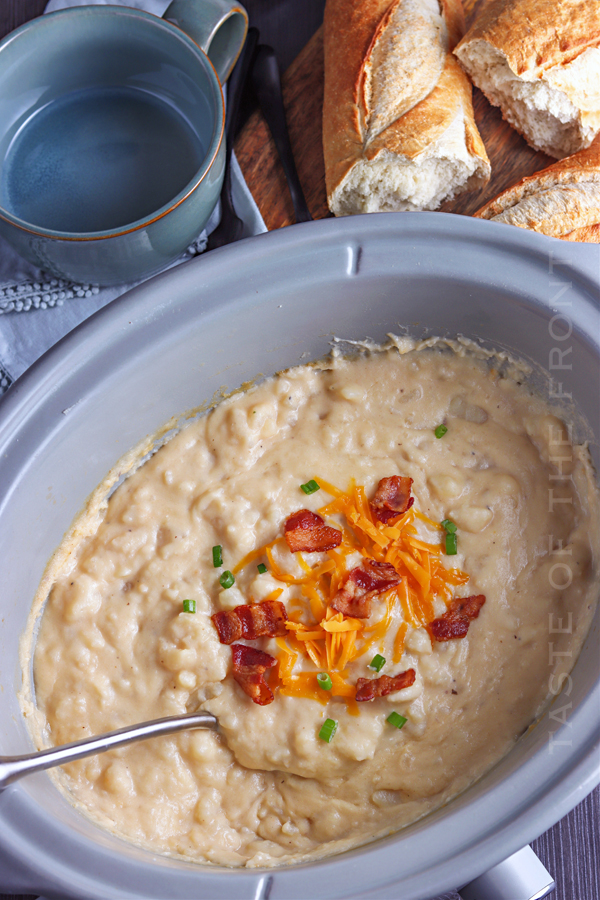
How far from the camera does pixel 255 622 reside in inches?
57.4

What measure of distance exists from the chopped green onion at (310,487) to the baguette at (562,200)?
758 mm

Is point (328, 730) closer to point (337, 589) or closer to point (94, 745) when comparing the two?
point (337, 589)

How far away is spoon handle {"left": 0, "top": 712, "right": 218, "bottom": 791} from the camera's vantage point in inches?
48.4

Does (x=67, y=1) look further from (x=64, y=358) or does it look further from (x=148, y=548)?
(x=148, y=548)

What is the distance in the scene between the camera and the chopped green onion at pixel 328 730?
141 cm

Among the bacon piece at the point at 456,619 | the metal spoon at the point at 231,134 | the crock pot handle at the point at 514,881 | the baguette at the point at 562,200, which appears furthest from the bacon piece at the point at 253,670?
the baguette at the point at 562,200

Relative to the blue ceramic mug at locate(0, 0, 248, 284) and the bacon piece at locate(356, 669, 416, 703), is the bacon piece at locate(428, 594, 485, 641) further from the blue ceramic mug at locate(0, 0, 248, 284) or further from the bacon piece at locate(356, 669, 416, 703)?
the blue ceramic mug at locate(0, 0, 248, 284)

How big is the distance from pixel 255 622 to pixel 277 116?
1261 millimetres

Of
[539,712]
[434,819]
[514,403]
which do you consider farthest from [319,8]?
[434,819]

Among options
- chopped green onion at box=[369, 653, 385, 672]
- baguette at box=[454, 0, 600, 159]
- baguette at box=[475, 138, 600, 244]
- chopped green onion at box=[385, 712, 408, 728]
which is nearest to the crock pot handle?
chopped green onion at box=[385, 712, 408, 728]

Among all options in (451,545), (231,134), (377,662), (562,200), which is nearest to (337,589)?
(377,662)

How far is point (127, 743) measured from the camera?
54.5 inches

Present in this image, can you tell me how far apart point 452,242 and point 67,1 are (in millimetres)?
1311

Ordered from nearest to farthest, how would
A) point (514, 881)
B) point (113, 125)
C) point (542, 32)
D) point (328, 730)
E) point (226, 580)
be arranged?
point (514, 881) < point (328, 730) < point (226, 580) < point (542, 32) < point (113, 125)
